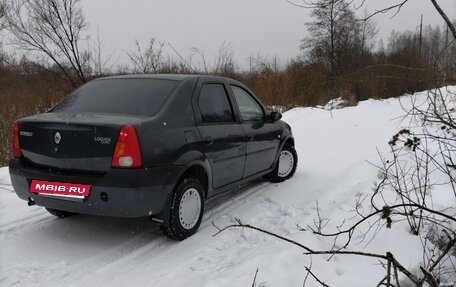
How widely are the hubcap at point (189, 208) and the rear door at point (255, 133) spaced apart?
3.66 feet

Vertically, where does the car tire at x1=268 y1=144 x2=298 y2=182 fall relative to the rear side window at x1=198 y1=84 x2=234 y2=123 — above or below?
below

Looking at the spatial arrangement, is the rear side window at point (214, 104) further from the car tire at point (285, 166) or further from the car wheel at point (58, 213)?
the car wheel at point (58, 213)

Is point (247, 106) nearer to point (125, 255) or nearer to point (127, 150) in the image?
point (127, 150)

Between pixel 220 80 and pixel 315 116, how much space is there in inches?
335

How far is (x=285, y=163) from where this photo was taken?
22.1ft

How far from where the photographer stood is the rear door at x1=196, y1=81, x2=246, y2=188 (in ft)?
15.1

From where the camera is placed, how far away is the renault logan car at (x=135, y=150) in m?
3.75

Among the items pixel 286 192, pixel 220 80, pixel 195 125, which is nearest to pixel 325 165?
pixel 286 192

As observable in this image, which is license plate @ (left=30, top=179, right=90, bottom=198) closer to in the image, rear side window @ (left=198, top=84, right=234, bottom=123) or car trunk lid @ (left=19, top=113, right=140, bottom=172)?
car trunk lid @ (left=19, top=113, right=140, bottom=172)

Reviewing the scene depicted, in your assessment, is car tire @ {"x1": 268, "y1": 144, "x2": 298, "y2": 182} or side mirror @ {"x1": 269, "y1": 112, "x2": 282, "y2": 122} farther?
car tire @ {"x1": 268, "y1": 144, "x2": 298, "y2": 182}

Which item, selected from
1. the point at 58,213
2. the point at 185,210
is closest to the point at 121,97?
the point at 185,210

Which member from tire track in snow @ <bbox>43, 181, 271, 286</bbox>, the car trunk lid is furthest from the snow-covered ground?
the car trunk lid

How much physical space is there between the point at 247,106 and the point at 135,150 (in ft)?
7.57

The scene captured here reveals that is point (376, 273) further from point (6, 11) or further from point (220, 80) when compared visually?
point (6, 11)
